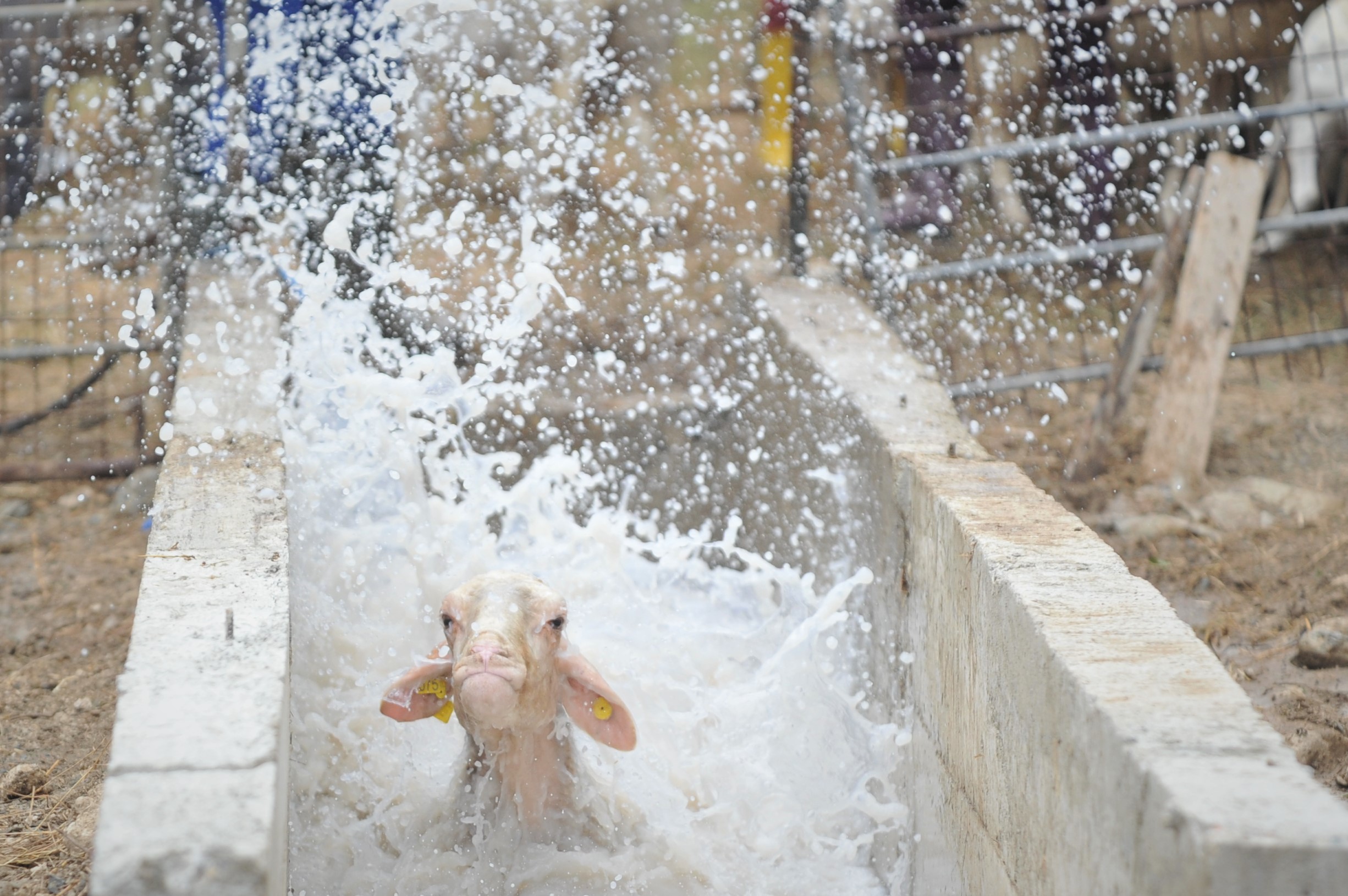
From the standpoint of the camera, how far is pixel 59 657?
4340mm

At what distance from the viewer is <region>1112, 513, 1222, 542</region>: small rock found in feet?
16.6

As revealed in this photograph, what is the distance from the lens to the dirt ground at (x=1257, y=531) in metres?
3.69

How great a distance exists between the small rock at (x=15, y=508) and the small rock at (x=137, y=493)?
0.41 meters

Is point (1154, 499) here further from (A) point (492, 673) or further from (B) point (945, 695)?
(A) point (492, 673)

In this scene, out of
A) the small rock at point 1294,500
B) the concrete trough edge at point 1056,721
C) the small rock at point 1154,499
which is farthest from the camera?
the small rock at point 1154,499

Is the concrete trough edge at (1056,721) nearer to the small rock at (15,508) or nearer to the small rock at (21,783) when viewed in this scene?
the small rock at (21,783)

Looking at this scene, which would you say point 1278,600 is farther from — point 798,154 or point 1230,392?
point 798,154

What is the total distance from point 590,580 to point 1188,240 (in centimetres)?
313

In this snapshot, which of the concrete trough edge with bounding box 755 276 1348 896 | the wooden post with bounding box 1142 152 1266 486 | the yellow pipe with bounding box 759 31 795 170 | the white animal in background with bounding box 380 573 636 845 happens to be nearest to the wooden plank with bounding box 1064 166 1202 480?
the wooden post with bounding box 1142 152 1266 486

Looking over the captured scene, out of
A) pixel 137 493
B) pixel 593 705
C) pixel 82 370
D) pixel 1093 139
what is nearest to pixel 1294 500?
pixel 1093 139

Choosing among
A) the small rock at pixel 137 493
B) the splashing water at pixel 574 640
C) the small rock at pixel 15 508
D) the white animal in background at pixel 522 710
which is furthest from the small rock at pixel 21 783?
the small rock at pixel 15 508

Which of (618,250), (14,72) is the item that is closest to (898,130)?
(618,250)

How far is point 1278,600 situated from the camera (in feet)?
14.6

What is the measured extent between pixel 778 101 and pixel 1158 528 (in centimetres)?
340
